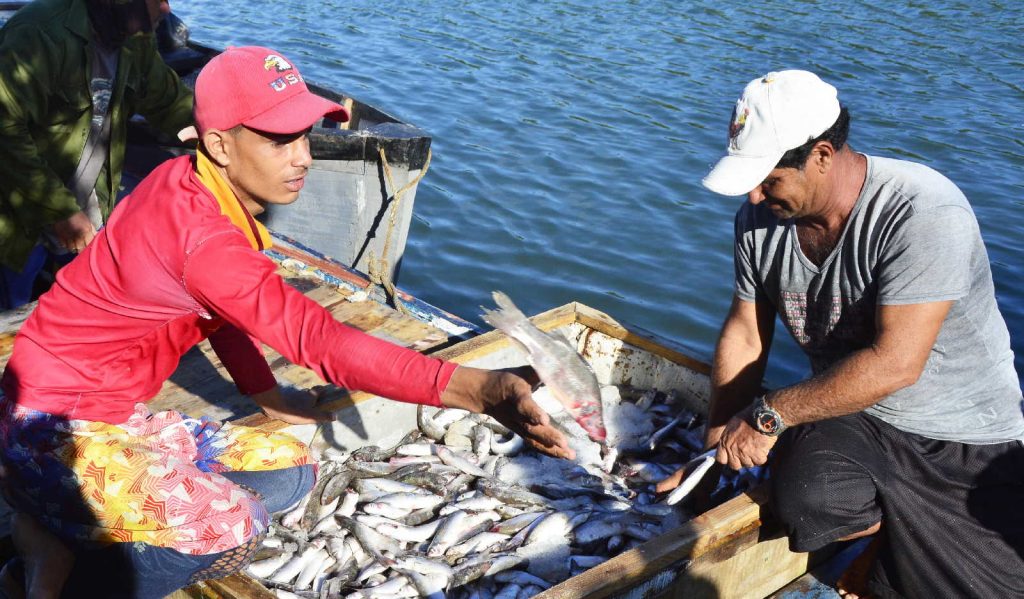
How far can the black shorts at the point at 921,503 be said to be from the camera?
369 cm

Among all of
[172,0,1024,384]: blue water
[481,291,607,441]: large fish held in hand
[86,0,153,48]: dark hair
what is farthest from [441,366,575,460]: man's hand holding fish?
[172,0,1024,384]: blue water

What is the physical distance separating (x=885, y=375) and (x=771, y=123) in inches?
40.3

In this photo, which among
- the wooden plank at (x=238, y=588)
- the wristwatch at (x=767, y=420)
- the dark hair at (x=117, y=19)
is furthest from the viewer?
the dark hair at (x=117, y=19)

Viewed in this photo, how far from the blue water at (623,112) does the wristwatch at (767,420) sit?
430 centimetres

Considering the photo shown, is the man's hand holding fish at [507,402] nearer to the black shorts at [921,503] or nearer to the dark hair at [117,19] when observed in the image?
the black shorts at [921,503]

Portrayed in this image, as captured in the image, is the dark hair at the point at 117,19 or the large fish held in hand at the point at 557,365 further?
the dark hair at the point at 117,19

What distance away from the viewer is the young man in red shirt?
2.68 m

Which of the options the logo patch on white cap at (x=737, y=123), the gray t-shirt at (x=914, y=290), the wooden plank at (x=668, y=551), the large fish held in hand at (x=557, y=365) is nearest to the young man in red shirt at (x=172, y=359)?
the large fish held in hand at (x=557, y=365)

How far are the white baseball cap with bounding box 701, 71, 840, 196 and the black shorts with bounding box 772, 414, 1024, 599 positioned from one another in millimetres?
1099

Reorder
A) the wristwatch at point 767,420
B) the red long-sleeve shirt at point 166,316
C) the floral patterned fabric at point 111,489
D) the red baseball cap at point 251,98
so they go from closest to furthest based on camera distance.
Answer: the red long-sleeve shirt at point 166,316
the red baseball cap at point 251,98
the floral patterned fabric at point 111,489
the wristwatch at point 767,420

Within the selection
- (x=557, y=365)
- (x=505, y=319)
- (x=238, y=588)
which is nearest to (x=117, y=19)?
(x=238, y=588)

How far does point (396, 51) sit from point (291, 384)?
10.7 m

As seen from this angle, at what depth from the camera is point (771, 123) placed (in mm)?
3535

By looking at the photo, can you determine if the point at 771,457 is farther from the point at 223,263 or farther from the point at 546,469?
the point at 223,263
